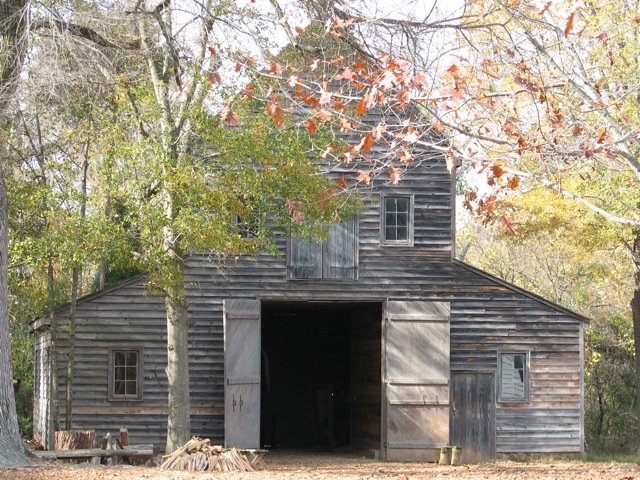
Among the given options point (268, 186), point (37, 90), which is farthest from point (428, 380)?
point (37, 90)

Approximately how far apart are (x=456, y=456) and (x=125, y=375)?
23.1 feet

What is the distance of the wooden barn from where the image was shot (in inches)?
802

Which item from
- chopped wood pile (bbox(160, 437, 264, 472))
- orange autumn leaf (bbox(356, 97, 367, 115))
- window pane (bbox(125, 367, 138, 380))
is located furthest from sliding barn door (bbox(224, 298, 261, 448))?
orange autumn leaf (bbox(356, 97, 367, 115))

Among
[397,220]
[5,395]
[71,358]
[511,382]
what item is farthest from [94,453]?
[511,382]

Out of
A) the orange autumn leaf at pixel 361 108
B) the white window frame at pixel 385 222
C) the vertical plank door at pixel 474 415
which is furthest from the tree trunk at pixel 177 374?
the orange autumn leaf at pixel 361 108

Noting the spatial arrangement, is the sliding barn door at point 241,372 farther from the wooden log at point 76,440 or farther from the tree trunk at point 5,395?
the tree trunk at point 5,395

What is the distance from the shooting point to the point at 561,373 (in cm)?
2180

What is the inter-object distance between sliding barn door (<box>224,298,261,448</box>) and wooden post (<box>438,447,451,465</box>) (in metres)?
3.79

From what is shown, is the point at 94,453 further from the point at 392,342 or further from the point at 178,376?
the point at 392,342

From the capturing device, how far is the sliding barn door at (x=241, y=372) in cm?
1977

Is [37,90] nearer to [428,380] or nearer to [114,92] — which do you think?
[114,92]

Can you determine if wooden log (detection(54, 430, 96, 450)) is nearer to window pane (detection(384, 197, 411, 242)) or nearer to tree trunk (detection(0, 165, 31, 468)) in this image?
tree trunk (detection(0, 165, 31, 468))

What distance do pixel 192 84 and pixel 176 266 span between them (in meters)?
3.11

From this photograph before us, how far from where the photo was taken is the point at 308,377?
28.3 m
